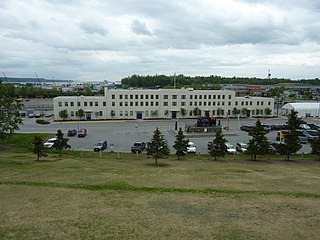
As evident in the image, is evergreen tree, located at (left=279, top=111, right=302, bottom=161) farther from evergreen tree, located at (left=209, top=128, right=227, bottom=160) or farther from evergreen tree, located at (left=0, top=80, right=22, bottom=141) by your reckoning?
evergreen tree, located at (left=0, top=80, right=22, bottom=141)

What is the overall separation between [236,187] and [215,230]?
6396mm

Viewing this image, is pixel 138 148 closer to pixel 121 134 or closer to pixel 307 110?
pixel 121 134

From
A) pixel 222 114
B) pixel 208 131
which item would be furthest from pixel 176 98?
pixel 208 131

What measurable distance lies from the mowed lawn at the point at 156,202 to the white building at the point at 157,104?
33.2m

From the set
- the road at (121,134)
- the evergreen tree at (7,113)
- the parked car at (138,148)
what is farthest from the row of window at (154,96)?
the parked car at (138,148)

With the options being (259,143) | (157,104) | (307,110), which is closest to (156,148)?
(259,143)

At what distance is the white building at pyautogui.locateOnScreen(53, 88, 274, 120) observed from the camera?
179 ft

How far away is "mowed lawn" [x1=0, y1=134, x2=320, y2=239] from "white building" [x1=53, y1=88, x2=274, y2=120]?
3320 cm

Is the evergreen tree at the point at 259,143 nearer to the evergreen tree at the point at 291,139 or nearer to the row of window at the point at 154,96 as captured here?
the evergreen tree at the point at 291,139

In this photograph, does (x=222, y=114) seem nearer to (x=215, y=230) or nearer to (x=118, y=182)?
(x=118, y=182)

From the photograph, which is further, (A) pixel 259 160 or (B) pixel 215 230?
(A) pixel 259 160

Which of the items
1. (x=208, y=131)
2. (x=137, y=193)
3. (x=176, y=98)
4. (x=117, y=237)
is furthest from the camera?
(x=176, y=98)

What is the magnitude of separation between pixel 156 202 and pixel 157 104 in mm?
45575

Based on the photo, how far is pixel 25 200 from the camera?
12641mm
